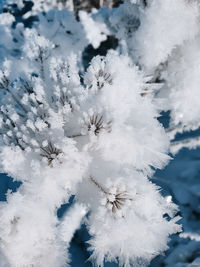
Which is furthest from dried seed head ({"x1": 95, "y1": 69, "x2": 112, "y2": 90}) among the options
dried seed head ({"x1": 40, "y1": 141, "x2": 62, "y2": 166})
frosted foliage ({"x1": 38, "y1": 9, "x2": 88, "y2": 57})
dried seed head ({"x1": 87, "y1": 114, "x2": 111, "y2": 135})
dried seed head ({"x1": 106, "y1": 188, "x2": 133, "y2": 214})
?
frosted foliage ({"x1": 38, "y1": 9, "x2": 88, "y2": 57})

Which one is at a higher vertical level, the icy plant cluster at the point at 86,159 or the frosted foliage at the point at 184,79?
the frosted foliage at the point at 184,79

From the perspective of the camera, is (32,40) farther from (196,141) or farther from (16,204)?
(196,141)

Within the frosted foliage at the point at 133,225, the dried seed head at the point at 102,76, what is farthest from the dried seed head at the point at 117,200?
the dried seed head at the point at 102,76

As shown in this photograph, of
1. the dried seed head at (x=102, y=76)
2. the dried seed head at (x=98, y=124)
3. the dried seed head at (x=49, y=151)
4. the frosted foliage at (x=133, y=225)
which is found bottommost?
the frosted foliage at (x=133, y=225)

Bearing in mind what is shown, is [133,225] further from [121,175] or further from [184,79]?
[184,79]

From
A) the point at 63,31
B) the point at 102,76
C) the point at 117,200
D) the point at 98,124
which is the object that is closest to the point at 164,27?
the point at 102,76

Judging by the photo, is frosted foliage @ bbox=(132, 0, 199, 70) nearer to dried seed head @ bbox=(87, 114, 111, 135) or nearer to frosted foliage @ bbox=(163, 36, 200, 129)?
frosted foliage @ bbox=(163, 36, 200, 129)

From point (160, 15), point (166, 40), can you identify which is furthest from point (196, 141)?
point (160, 15)

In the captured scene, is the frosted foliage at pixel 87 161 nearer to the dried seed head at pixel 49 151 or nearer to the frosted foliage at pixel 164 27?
the dried seed head at pixel 49 151
